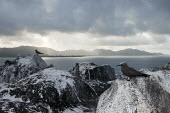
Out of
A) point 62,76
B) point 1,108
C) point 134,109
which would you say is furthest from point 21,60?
point 134,109

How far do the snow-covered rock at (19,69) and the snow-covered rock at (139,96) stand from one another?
407 inches

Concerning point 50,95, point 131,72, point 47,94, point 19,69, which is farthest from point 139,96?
point 19,69

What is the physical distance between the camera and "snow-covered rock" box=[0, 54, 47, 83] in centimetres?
1877

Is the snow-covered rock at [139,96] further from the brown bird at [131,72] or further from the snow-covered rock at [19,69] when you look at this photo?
the snow-covered rock at [19,69]

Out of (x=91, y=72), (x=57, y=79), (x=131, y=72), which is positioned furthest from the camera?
(x=91, y=72)

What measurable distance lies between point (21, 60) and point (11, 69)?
1273mm

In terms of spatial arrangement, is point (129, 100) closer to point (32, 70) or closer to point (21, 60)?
point (32, 70)

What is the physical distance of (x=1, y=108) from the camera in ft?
30.9

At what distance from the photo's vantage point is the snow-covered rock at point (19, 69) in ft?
61.6

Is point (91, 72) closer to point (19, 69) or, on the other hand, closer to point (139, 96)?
point (19, 69)

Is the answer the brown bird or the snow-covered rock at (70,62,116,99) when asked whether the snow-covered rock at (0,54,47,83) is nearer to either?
the snow-covered rock at (70,62,116,99)

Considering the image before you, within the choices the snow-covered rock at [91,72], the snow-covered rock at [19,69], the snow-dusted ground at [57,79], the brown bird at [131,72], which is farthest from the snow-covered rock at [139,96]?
the snow-covered rock at [19,69]

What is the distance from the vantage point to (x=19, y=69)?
19094 millimetres

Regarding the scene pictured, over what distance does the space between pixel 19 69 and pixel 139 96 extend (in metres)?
13.0
